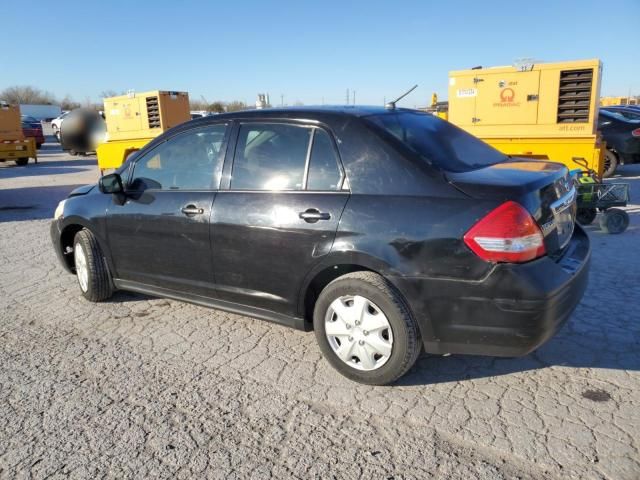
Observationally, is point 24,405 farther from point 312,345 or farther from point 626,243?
point 626,243

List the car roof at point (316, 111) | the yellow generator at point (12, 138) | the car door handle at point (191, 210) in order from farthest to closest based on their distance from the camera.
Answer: the yellow generator at point (12, 138) → the car door handle at point (191, 210) → the car roof at point (316, 111)

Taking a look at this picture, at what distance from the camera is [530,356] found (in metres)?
3.47

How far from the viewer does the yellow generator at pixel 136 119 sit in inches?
484

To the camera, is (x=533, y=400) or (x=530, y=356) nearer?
(x=533, y=400)

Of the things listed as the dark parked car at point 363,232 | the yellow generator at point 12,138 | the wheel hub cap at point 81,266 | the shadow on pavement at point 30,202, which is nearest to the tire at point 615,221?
the dark parked car at point 363,232

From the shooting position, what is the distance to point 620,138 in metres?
11.4

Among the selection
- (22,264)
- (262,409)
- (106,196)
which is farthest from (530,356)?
(22,264)

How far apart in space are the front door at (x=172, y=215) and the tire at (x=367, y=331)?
1.05 m

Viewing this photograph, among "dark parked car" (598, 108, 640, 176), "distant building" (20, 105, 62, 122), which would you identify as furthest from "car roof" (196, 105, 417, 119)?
"distant building" (20, 105, 62, 122)

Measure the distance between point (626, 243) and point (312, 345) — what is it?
14.9 feet

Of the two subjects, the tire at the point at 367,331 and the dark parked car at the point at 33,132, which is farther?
the dark parked car at the point at 33,132

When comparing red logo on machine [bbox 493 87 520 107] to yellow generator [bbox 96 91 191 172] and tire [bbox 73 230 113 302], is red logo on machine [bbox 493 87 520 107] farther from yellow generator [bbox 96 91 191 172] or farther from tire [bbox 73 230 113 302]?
yellow generator [bbox 96 91 191 172]

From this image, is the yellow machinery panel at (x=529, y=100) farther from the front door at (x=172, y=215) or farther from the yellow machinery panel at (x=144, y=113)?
the yellow machinery panel at (x=144, y=113)

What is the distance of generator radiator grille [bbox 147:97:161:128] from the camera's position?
40.2 feet
